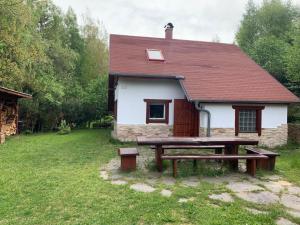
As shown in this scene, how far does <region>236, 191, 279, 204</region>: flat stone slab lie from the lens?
15.4 feet

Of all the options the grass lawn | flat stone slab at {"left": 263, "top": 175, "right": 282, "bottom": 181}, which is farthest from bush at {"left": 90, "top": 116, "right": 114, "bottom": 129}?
flat stone slab at {"left": 263, "top": 175, "right": 282, "bottom": 181}

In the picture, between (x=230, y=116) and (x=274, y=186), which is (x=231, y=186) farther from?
(x=230, y=116)

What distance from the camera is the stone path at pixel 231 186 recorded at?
4680 mm

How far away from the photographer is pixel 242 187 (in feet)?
17.9

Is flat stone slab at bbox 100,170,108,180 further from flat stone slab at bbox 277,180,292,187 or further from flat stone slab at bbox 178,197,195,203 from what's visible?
flat stone slab at bbox 277,180,292,187

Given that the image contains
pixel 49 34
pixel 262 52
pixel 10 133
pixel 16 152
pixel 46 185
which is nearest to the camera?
pixel 46 185

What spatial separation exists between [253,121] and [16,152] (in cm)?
925

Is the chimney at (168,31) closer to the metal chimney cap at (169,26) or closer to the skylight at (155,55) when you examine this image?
the metal chimney cap at (169,26)

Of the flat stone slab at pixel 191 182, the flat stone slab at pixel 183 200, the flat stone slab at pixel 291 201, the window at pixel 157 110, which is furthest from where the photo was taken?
the window at pixel 157 110

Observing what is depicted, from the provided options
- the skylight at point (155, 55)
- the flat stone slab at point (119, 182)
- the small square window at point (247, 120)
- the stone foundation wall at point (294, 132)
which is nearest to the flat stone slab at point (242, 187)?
the flat stone slab at point (119, 182)

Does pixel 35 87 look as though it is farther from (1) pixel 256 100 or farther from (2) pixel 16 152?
(1) pixel 256 100

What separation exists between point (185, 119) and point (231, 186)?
7.20 meters

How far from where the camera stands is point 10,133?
15.5 m

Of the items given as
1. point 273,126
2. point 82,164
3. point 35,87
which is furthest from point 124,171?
point 35,87
